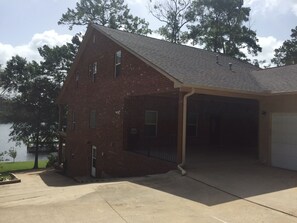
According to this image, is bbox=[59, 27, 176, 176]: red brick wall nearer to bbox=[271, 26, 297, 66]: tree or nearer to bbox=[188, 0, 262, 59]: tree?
bbox=[188, 0, 262, 59]: tree

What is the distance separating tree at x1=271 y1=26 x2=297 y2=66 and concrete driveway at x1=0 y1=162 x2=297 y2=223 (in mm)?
37428

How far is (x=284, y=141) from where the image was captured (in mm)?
13031

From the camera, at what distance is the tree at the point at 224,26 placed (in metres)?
38.4

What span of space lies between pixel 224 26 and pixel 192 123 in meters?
22.8

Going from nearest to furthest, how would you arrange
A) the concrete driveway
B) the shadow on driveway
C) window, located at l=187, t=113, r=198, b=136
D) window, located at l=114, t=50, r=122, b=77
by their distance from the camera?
the concrete driveway, window, located at l=114, t=50, r=122, b=77, the shadow on driveway, window, located at l=187, t=113, r=198, b=136

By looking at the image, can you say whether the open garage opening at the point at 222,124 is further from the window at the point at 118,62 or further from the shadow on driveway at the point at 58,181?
the shadow on driveway at the point at 58,181

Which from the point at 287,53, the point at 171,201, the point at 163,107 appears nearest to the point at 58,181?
the point at 163,107

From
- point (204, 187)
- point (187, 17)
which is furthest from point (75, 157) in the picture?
point (187, 17)

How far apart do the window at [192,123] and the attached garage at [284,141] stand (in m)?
6.28

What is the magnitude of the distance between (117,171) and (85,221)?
10.4m

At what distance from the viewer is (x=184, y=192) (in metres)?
8.95

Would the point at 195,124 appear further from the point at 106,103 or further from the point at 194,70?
the point at 194,70

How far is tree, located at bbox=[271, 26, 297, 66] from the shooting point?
145 feet

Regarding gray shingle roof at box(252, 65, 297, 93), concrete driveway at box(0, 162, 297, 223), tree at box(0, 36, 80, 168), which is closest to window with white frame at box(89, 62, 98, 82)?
gray shingle roof at box(252, 65, 297, 93)
